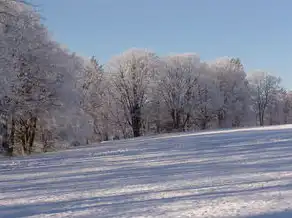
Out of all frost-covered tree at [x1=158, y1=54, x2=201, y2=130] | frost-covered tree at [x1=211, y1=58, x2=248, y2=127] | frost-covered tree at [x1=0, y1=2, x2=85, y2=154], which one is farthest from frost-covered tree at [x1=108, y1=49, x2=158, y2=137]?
frost-covered tree at [x1=0, y1=2, x2=85, y2=154]

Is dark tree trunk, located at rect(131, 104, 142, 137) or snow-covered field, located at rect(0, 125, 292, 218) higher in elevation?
dark tree trunk, located at rect(131, 104, 142, 137)

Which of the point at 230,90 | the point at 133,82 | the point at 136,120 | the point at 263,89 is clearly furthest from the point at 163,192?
the point at 263,89

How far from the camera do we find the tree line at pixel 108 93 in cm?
2733

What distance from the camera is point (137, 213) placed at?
262 inches

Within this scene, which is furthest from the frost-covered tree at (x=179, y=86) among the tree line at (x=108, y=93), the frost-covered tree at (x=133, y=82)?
the frost-covered tree at (x=133, y=82)

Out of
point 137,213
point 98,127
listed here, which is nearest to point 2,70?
point 137,213

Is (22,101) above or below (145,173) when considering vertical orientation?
above

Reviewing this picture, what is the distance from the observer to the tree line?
27.3 m

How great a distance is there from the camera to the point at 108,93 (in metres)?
60.0

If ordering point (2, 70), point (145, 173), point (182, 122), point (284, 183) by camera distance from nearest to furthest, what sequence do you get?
point (284, 183), point (145, 173), point (2, 70), point (182, 122)

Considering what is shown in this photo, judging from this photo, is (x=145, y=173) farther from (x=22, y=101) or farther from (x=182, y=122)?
(x=182, y=122)

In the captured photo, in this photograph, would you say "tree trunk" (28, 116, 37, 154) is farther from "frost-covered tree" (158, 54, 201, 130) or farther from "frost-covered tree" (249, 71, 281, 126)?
"frost-covered tree" (249, 71, 281, 126)

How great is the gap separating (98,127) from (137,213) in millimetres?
53109

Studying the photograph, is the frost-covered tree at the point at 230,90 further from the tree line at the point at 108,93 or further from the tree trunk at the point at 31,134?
the tree trunk at the point at 31,134
